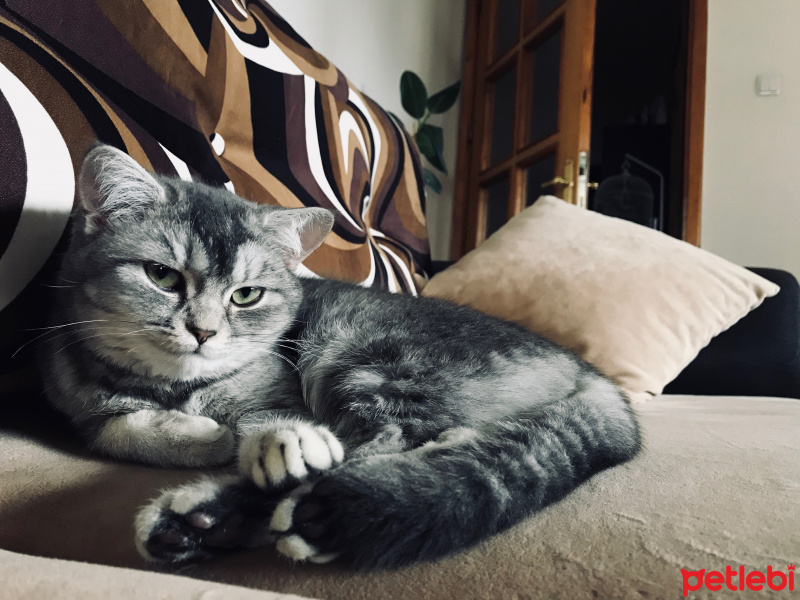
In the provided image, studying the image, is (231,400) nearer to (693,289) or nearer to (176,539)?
(176,539)

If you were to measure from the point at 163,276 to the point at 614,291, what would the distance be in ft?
3.53

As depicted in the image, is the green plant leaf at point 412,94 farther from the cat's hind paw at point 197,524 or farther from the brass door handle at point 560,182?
the cat's hind paw at point 197,524

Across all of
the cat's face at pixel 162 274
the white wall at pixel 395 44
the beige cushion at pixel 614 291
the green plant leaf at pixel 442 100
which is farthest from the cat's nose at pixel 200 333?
the green plant leaf at pixel 442 100

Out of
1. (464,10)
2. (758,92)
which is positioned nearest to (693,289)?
(758,92)

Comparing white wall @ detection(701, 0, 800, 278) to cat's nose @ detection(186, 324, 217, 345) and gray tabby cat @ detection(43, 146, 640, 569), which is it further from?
cat's nose @ detection(186, 324, 217, 345)

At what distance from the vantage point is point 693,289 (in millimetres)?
1463

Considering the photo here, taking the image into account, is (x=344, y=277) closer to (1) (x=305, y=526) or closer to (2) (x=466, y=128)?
(1) (x=305, y=526)

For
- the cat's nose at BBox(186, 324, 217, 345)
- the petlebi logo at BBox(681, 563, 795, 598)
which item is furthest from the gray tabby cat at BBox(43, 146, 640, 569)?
the petlebi logo at BBox(681, 563, 795, 598)

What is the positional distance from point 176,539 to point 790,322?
1.75 m

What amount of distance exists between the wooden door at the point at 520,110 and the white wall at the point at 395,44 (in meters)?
0.10

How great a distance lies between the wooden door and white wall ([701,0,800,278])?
47.1 inches

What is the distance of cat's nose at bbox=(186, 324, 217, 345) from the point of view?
78cm

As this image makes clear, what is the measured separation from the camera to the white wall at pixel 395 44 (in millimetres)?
2482

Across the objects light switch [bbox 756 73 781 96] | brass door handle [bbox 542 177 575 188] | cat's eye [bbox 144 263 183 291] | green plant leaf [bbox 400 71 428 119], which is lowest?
cat's eye [bbox 144 263 183 291]
